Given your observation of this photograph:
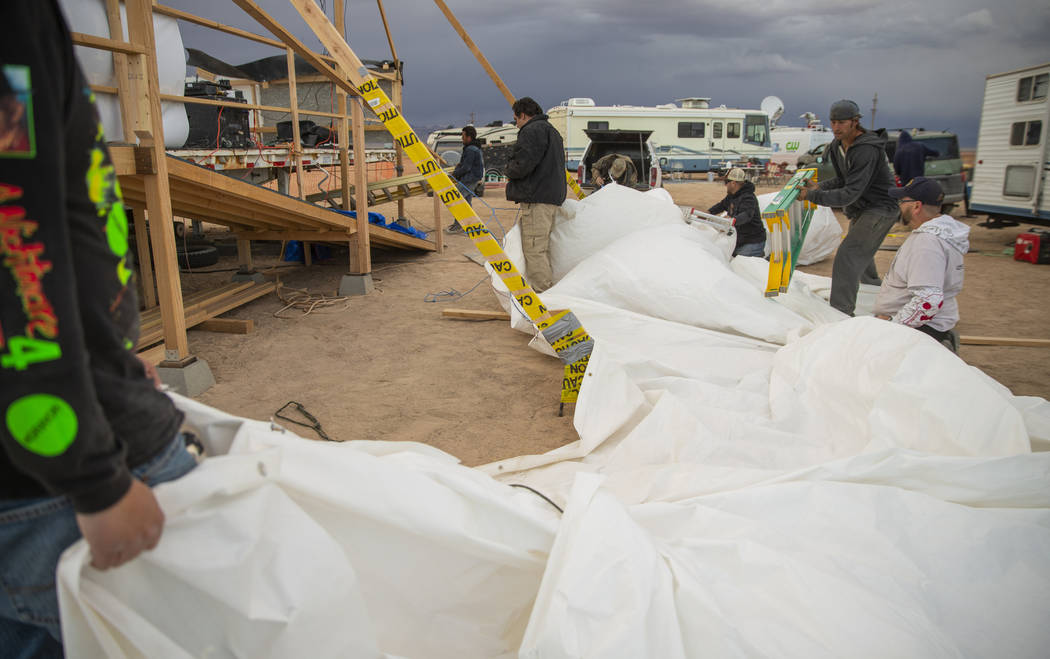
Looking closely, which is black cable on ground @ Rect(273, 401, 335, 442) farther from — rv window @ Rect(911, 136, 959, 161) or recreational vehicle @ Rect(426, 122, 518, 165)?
recreational vehicle @ Rect(426, 122, 518, 165)

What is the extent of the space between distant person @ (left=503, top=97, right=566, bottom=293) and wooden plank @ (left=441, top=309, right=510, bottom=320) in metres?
0.45

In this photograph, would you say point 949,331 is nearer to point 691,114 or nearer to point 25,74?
point 25,74

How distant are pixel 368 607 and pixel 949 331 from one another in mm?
3528

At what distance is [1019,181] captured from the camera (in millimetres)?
9555

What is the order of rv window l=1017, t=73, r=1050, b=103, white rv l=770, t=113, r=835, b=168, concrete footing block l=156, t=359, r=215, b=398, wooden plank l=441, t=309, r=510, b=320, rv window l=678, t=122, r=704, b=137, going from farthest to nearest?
white rv l=770, t=113, r=835, b=168, rv window l=678, t=122, r=704, b=137, rv window l=1017, t=73, r=1050, b=103, wooden plank l=441, t=309, r=510, b=320, concrete footing block l=156, t=359, r=215, b=398

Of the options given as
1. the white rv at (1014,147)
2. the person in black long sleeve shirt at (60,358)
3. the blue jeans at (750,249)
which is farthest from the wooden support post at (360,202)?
the white rv at (1014,147)

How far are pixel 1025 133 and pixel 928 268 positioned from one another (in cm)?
811

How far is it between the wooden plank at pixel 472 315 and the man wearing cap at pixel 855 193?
7.90ft

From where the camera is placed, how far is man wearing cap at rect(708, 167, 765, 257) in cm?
630

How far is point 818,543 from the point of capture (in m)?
1.60

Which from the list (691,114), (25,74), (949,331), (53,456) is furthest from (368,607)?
(691,114)

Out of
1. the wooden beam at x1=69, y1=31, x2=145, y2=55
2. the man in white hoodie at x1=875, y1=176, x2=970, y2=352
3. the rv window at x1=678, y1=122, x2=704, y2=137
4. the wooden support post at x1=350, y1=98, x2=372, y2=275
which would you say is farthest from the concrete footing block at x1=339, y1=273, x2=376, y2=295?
the rv window at x1=678, y1=122, x2=704, y2=137

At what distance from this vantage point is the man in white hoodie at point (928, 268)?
11.3 ft

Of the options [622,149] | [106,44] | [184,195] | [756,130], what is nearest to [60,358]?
[106,44]
